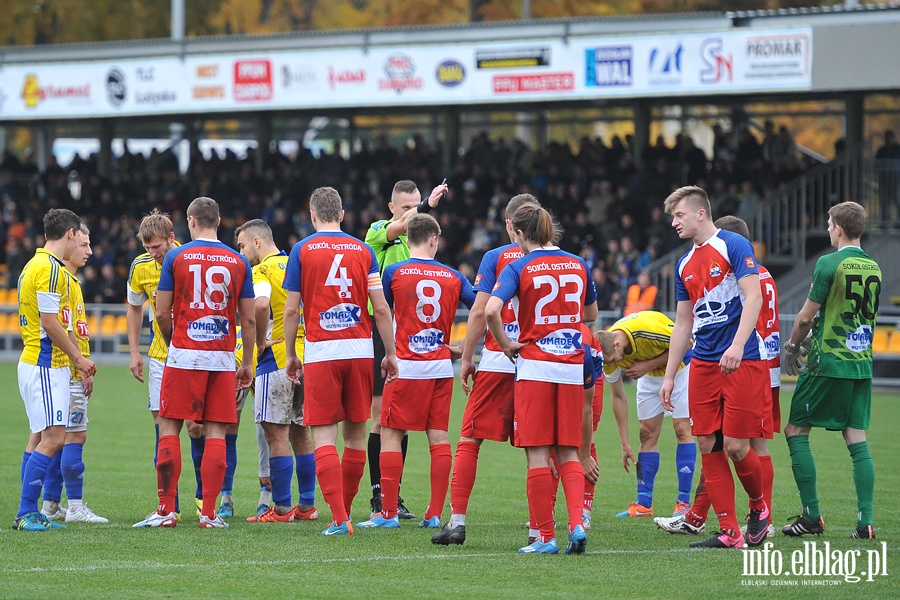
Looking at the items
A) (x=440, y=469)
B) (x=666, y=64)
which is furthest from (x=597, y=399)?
(x=666, y=64)

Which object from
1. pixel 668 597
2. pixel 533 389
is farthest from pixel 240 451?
pixel 668 597

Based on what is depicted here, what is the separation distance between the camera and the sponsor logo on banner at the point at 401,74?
25.8m

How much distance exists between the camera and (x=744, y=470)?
8.01 m

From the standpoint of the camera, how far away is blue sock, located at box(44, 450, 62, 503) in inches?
367

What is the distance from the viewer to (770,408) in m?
8.09

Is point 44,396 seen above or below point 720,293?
below

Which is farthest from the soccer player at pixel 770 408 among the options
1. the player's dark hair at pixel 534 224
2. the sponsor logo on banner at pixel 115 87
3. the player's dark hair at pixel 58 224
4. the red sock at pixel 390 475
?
the sponsor logo on banner at pixel 115 87

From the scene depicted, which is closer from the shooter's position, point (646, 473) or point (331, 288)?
point (331, 288)

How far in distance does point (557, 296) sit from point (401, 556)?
6.15ft

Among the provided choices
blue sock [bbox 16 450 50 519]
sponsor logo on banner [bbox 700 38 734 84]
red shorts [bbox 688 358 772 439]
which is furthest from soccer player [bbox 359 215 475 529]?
sponsor logo on banner [bbox 700 38 734 84]

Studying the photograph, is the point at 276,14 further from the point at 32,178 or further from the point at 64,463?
the point at 64,463

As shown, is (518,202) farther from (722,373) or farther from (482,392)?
(722,373)

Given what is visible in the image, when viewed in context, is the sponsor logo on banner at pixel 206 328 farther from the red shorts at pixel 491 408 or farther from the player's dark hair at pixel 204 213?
the red shorts at pixel 491 408

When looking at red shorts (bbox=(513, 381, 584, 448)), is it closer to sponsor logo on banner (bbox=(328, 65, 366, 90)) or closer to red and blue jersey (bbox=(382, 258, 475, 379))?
red and blue jersey (bbox=(382, 258, 475, 379))
